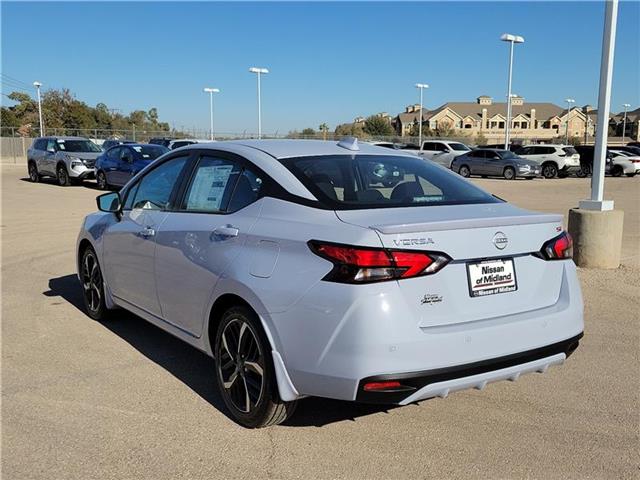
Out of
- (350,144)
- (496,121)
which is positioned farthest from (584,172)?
(496,121)

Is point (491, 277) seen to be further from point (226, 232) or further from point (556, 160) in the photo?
point (556, 160)

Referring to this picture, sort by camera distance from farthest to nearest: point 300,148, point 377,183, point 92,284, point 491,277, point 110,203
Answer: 1. point 92,284
2. point 110,203
3. point 300,148
4. point 377,183
5. point 491,277

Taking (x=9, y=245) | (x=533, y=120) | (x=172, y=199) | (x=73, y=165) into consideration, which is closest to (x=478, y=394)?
(x=172, y=199)

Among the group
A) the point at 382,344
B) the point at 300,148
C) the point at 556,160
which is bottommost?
the point at 556,160

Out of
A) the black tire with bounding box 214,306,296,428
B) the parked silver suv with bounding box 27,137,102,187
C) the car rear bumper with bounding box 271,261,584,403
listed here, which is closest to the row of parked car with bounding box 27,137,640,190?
the parked silver suv with bounding box 27,137,102,187

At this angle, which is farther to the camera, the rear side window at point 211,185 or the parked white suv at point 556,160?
the parked white suv at point 556,160

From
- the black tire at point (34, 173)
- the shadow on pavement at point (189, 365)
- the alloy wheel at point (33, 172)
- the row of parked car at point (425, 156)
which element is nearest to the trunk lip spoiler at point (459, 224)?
the shadow on pavement at point (189, 365)

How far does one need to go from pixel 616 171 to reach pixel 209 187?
118 ft

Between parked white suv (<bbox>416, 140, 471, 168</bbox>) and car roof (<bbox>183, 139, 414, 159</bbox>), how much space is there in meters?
30.2

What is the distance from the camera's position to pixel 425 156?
29.0 m

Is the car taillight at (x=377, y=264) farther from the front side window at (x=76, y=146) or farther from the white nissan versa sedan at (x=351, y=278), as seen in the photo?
the front side window at (x=76, y=146)

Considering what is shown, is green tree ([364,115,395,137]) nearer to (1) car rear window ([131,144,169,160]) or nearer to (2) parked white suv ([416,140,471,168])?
(2) parked white suv ([416,140,471,168])

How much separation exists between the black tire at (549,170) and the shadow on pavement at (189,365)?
1203 inches

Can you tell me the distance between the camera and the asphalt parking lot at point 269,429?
328 centimetres
